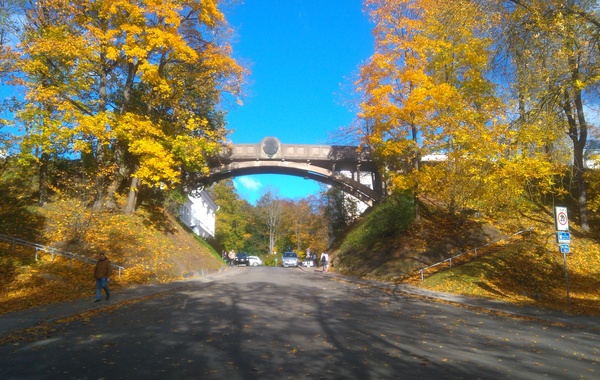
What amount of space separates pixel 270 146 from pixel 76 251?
19763 millimetres

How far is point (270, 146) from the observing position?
121 feet

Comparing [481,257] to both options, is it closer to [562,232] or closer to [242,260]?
[562,232]

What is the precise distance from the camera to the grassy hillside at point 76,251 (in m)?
15.1

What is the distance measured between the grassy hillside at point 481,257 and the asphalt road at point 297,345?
5901 mm

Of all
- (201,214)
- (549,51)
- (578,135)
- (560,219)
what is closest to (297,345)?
(549,51)

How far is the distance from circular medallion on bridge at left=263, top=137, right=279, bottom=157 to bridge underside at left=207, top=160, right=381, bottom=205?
2.30 ft

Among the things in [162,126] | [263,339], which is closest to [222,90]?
[162,126]

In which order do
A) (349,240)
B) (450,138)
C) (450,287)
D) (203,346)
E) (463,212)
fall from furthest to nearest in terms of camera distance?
1. (349,240)
2. (463,212)
3. (450,138)
4. (450,287)
5. (203,346)

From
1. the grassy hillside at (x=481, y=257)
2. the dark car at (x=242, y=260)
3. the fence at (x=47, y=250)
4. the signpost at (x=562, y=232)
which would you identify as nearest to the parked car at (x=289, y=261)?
the dark car at (x=242, y=260)

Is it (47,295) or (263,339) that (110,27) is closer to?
(47,295)

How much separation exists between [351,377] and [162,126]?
21.0m

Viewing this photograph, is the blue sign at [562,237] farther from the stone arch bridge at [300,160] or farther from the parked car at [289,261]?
the parked car at [289,261]

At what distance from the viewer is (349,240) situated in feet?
110

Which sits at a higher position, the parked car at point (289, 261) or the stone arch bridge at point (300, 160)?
the stone arch bridge at point (300, 160)
